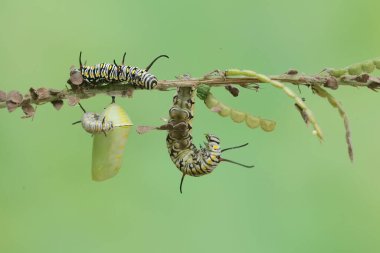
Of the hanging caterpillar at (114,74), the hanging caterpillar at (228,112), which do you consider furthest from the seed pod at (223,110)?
the hanging caterpillar at (114,74)

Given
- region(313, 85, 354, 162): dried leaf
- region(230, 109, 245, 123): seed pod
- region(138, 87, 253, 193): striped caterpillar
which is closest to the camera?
region(313, 85, 354, 162): dried leaf

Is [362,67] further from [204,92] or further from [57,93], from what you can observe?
[57,93]

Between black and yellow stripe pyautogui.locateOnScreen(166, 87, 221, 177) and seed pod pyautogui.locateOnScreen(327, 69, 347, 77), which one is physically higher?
seed pod pyautogui.locateOnScreen(327, 69, 347, 77)

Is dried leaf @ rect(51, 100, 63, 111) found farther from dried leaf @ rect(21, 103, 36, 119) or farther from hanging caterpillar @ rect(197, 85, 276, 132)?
hanging caterpillar @ rect(197, 85, 276, 132)

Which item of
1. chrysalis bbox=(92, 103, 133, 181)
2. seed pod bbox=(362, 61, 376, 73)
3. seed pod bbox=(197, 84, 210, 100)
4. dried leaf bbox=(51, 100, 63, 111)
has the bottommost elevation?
chrysalis bbox=(92, 103, 133, 181)

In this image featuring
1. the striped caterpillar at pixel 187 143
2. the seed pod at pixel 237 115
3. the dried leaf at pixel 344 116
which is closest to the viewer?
the dried leaf at pixel 344 116

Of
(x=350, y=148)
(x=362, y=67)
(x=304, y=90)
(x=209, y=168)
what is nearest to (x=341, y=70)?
(x=362, y=67)

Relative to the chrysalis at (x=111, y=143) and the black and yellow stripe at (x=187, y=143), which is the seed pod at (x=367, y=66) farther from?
the chrysalis at (x=111, y=143)

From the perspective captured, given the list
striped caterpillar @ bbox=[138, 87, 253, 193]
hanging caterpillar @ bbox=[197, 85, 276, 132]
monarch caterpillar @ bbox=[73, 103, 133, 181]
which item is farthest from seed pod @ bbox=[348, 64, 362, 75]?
monarch caterpillar @ bbox=[73, 103, 133, 181]
